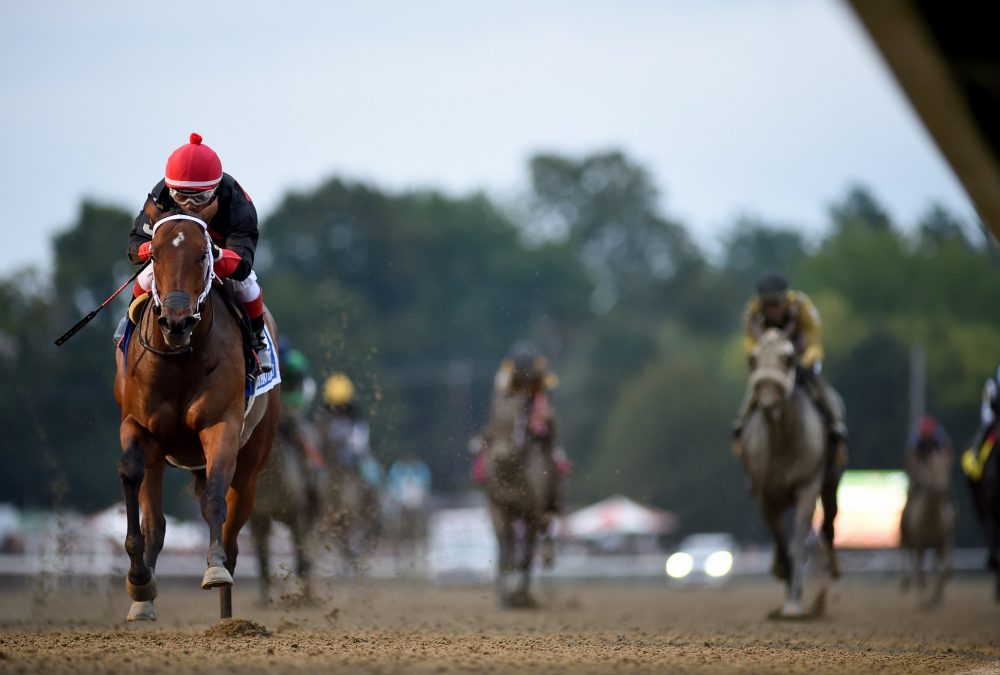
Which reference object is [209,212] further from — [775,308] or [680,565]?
[680,565]

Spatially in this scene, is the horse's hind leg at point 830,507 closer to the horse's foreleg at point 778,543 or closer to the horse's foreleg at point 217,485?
the horse's foreleg at point 778,543

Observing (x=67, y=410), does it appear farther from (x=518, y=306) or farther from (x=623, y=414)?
(x=518, y=306)

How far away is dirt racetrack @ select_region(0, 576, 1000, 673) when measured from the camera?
336 inches

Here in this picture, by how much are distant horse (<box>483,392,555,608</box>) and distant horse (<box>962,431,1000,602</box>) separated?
5.14 meters

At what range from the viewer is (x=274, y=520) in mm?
18906

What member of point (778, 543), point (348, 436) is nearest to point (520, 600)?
point (778, 543)

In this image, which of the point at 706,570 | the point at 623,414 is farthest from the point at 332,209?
the point at 706,570

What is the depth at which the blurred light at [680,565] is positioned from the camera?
41.3m

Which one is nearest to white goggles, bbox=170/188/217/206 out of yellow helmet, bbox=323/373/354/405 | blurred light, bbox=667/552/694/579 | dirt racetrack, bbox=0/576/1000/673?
dirt racetrack, bbox=0/576/1000/673

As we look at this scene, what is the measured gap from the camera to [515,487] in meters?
19.4

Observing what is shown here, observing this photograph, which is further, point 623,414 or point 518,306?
point 518,306

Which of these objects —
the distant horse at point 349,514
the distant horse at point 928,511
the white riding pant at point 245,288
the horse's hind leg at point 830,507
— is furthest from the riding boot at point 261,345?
the distant horse at point 928,511

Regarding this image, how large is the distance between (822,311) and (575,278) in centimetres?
1971

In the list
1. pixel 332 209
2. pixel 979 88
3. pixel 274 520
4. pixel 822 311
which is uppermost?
pixel 332 209
